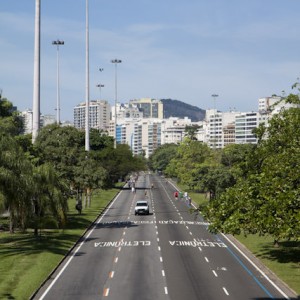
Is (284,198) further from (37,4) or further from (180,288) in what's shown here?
(37,4)

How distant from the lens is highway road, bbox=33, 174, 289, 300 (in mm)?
28777

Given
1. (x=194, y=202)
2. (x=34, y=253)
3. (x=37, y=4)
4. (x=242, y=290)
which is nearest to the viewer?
(x=242, y=290)

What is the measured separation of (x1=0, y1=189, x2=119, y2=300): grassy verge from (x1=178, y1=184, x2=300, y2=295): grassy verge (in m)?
12.5

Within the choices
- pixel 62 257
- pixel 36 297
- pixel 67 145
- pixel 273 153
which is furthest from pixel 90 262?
pixel 67 145

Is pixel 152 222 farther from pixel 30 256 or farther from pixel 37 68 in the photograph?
→ pixel 30 256

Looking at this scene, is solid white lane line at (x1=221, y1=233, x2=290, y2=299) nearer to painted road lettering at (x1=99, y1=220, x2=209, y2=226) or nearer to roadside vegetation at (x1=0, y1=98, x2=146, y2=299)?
roadside vegetation at (x1=0, y1=98, x2=146, y2=299)

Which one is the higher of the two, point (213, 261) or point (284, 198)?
point (284, 198)

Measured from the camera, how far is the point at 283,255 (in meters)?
40.4

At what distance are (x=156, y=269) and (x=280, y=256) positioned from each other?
9335 mm

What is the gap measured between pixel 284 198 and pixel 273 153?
9.81 metres

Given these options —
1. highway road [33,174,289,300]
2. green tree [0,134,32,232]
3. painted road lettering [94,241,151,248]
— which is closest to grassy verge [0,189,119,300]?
highway road [33,174,289,300]

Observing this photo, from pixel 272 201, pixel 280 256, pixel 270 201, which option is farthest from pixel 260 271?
pixel 272 201

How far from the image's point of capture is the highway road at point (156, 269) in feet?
94.4

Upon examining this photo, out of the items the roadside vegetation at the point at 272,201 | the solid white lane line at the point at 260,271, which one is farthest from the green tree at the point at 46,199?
the roadside vegetation at the point at 272,201
